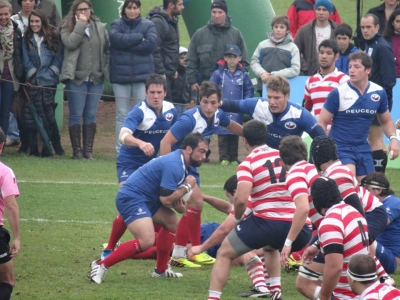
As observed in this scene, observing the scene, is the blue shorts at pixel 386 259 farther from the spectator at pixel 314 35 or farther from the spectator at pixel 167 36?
the spectator at pixel 167 36

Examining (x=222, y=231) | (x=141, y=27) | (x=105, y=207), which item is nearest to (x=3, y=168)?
(x=222, y=231)

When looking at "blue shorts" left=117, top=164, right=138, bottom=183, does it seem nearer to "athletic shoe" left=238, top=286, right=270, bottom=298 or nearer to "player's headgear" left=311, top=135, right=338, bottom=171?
"athletic shoe" left=238, top=286, right=270, bottom=298

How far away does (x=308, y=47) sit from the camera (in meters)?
16.0

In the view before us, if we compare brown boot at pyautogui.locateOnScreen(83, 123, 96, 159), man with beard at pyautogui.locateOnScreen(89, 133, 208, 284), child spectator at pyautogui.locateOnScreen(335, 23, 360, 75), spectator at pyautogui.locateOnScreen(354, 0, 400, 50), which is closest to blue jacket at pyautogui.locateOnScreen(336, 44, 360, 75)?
child spectator at pyautogui.locateOnScreen(335, 23, 360, 75)

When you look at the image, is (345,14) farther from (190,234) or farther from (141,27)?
(190,234)

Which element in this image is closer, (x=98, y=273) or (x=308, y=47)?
(x=98, y=273)

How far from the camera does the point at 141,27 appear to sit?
15422 millimetres

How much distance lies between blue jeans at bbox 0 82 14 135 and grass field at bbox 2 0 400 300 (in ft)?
2.05

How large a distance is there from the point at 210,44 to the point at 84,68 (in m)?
2.04

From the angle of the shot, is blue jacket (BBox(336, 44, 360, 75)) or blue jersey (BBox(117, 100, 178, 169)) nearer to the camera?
blue jersey (BBox(117, 100, 178, 169))

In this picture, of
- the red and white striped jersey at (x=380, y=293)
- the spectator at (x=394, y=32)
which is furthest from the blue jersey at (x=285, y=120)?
the spectator at (x=394, y=32)

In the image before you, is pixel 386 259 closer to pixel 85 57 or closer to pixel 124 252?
pixel 124 252

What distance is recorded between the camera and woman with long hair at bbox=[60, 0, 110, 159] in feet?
50.7

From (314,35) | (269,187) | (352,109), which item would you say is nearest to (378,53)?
(314,35)
